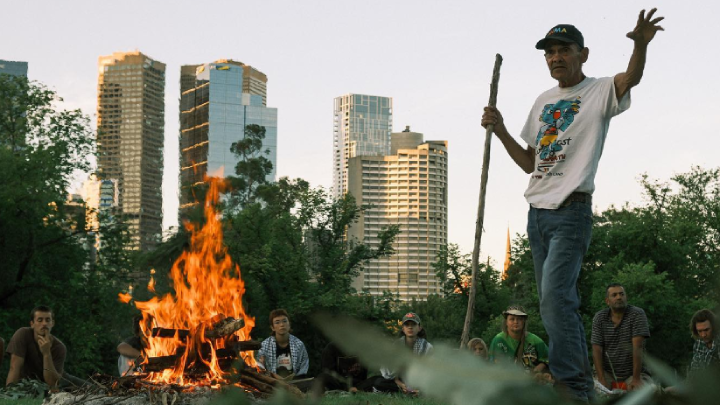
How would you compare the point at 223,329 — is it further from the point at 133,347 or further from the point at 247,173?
the point at 247,173

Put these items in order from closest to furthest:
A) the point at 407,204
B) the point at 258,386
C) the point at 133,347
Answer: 1. the point at 258,386
2. the point at 133,347
3. the point at 407,204

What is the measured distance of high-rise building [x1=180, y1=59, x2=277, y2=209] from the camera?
352 feet

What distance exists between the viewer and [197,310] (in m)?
8.21

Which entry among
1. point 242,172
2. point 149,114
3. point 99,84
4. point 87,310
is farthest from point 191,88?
point 87,310

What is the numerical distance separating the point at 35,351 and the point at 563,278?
7246 millimetres

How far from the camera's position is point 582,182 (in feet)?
11.5

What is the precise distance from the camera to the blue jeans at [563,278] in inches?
128

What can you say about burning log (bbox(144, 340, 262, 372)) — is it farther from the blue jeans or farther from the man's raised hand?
the man's raised hand

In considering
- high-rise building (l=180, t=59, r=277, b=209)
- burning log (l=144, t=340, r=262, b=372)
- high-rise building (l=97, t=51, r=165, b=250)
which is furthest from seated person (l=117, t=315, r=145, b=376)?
high-rise building (l=97, t=51, r=165, b=250)

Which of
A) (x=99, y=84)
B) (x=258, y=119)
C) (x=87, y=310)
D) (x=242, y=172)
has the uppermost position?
(x=99, y=84)

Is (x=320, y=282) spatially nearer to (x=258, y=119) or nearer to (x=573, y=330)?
(x=573, y=330)

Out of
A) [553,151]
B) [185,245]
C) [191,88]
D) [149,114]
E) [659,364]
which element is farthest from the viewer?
[149,114]

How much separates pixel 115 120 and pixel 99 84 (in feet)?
26.1

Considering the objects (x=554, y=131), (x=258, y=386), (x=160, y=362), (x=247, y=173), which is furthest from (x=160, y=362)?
(x=247, y=173)
